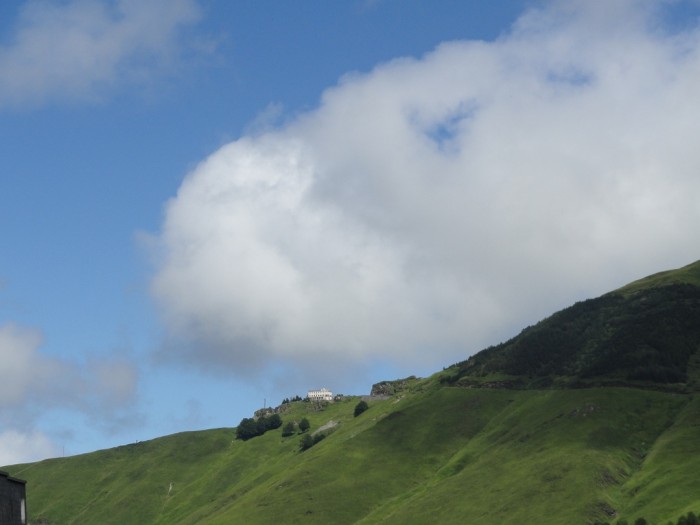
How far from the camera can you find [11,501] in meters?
59.6

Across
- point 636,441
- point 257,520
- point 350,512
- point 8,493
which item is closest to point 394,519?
point 350,512

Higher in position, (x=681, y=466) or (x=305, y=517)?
(x=305, y=517)

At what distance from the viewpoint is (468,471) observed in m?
199

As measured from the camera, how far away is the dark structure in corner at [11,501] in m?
58.3

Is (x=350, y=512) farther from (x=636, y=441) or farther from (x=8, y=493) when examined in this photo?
(x=8, y=493)

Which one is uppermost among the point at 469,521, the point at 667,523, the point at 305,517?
the point at 305,517

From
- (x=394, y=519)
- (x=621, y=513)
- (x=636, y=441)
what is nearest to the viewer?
(x=621, y=513)

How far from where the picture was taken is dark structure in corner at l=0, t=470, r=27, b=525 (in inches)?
2296

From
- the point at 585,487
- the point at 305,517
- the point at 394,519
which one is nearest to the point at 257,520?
the point at 305,517

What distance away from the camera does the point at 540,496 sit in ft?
544

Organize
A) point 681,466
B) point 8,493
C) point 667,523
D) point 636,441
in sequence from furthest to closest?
point 636,441, point 681,466, point 667,523, point 8,493

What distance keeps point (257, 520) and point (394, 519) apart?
32761 millimetres

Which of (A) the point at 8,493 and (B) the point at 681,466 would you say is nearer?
(A) the point at 8,493

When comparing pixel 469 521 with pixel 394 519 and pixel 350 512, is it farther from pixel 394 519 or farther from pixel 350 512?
pixel 350 512
